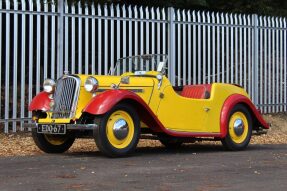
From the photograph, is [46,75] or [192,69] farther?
[192,69]

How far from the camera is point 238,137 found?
Answer: 11.0 meters

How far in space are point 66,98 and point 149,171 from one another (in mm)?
2183

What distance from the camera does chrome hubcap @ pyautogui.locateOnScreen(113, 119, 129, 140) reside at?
909 cm

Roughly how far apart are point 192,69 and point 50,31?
3.98 m

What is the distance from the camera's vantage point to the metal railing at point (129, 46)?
477 inches

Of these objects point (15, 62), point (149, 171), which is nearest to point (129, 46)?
point (15, 62)

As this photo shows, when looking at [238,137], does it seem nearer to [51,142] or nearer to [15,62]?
[51,142]

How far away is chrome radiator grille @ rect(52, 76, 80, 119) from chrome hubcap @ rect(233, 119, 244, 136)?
10.8ft

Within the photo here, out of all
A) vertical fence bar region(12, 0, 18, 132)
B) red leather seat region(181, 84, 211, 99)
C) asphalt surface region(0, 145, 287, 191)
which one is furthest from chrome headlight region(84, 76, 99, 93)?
vertical fence bar region(12, 0, 18, 132)

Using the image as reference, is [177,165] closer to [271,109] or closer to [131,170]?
[131,170]

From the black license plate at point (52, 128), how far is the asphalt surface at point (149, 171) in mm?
426

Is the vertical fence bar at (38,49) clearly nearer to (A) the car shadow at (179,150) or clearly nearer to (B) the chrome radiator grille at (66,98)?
(A) the car shadow at (179,150)

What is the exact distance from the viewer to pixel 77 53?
1289 centimetres

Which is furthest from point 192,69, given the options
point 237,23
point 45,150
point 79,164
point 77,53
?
point 79,164
